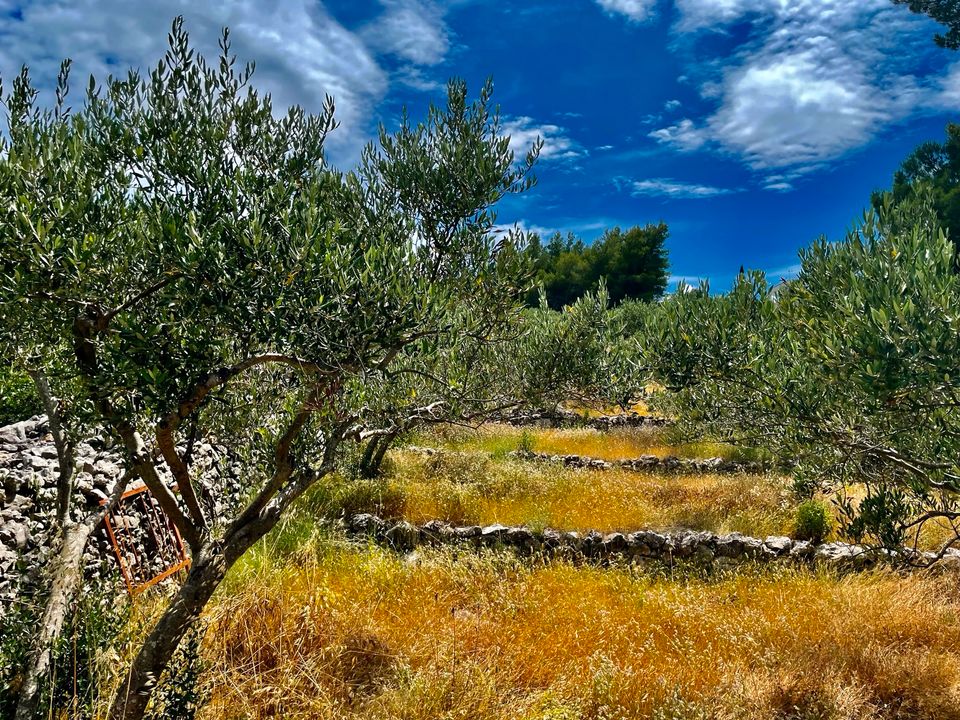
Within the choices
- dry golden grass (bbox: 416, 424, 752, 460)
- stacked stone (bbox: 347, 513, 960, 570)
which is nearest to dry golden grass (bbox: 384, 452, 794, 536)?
stacked stone (bbox: 347, 513, 960, 570)

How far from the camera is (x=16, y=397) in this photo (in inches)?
387

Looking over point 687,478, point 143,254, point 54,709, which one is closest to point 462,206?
point 143,254

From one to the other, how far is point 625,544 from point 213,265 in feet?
30.5

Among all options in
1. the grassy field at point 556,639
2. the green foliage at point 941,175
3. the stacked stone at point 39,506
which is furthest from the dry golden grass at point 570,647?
the green foliage at point 941,175

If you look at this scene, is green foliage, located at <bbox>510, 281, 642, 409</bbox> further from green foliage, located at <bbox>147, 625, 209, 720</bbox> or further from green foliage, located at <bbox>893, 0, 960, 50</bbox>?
green foliage, located at <bbox>893, 0, 960, 50</bbox>

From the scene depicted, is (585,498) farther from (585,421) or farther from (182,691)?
(585,421)

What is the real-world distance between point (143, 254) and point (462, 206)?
110 inches

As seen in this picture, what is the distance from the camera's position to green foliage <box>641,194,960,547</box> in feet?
13.2

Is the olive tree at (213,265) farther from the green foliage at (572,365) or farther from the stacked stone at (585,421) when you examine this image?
the stacked stone at (585,421)

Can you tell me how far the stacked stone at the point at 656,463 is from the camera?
16797 millimetres

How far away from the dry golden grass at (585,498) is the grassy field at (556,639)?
220cm

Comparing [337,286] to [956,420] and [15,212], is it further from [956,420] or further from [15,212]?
[956,420]

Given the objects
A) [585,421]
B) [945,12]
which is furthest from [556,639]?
[945,12]

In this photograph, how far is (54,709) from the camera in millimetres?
5355
